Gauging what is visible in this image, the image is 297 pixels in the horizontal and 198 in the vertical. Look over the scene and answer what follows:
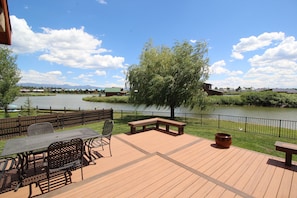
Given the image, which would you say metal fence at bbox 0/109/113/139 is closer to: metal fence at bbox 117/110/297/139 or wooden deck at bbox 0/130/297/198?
metal fence at bbox 117/110/297/139

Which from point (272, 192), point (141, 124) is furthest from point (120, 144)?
point (272, 192)

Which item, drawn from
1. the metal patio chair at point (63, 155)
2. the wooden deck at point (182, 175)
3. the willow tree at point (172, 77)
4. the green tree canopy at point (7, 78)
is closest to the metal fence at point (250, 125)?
the willow tree at point (172, 77)

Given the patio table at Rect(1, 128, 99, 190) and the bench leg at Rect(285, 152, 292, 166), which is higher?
the patio table at Rect(1, 128, 99, 190)

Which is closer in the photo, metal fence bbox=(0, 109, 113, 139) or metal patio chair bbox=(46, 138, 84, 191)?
metal patio chair bbox=(46, 138, 84, 191)

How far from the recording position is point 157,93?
1091 cm

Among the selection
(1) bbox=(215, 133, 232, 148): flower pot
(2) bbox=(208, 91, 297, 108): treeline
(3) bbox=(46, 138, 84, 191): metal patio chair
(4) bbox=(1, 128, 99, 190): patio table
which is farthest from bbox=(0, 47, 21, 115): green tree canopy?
(2) bbox=(208, 91, 297, 108): treeline

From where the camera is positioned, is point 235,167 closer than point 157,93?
Yes

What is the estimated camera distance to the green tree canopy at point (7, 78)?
1187 cm

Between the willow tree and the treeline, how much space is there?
15.8 meters

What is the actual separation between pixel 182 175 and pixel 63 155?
2336 millimetres

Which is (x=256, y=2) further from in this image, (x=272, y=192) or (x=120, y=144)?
(x=120, y=144)

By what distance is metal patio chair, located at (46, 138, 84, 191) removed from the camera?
8.71 feet

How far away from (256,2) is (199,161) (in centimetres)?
770

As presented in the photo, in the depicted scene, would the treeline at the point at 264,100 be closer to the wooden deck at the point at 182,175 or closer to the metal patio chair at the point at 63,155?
the wooden deck at the point at 182,175
